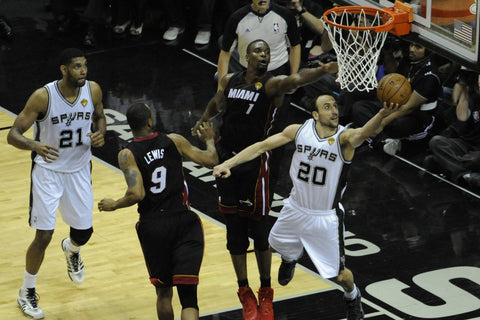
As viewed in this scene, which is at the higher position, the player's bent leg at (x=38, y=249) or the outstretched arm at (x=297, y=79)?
the outstretched arm at (x=297, y=79)

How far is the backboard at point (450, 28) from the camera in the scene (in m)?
8.33

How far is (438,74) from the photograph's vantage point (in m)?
12.6

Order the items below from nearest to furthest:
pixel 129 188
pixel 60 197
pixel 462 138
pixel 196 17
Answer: pixel 129 188 < pixel 60 197 < pixel 462 138 < pixel 196 17

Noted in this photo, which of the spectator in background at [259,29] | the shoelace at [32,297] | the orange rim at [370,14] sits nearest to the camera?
the orange rim at [370,14]

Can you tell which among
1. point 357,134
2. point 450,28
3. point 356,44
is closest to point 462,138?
point 356,44

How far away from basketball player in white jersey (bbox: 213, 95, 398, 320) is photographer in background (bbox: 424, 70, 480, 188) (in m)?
3.50

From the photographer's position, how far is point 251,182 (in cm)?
900

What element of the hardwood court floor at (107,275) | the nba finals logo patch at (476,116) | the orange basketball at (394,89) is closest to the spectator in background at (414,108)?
the nba finals logo patch at (476,116)

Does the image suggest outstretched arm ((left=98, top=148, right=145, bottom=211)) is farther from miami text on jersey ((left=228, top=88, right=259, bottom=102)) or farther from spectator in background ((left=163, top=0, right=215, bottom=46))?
spectator in background ((left=163, top=0, right=215, bottom=46))

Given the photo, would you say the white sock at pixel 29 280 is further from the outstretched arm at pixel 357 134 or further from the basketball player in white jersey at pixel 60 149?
the outstretched arm at pixel 357 134

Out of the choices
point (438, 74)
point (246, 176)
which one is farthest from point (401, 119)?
point (246, 176)

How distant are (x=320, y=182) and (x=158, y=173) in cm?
136

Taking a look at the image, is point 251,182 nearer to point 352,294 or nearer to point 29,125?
point 352,294

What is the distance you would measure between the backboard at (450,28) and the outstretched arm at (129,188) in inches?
103
